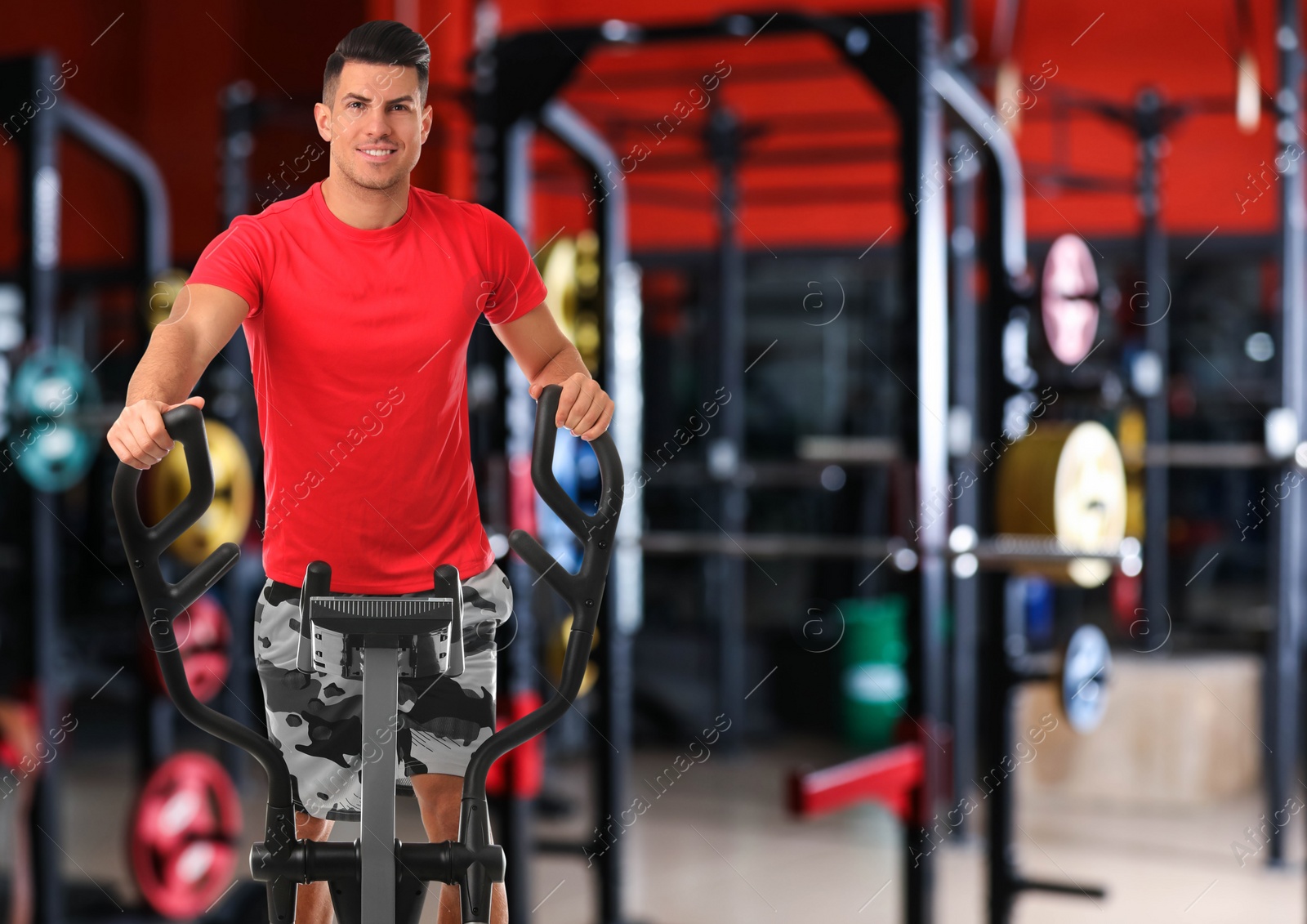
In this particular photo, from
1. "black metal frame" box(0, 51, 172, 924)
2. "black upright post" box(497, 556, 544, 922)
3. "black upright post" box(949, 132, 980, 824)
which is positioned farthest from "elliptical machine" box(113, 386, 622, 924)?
"black upright post" box(949, 132, 980, 824)

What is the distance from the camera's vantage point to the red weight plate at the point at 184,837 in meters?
3.69

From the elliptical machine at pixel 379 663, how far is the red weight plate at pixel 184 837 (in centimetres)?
283

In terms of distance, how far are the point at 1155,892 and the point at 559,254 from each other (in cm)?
298

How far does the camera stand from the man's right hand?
2.98ft

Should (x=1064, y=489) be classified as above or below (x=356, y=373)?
below

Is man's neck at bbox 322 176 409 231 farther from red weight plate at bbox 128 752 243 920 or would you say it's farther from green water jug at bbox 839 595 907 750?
green water jug at bbox 839 595 907 750

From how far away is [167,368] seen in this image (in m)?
0.93

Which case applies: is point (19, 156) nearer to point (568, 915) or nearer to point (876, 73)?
point (876, 73)

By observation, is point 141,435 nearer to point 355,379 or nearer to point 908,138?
point 355,379

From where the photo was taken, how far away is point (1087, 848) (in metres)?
5.49

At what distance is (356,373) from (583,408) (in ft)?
0.54

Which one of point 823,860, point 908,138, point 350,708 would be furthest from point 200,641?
point 350,708

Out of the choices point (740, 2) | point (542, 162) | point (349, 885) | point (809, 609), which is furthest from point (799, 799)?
point (740, 2)

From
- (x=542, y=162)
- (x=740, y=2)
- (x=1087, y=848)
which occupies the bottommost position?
(x=1087, y=848)
